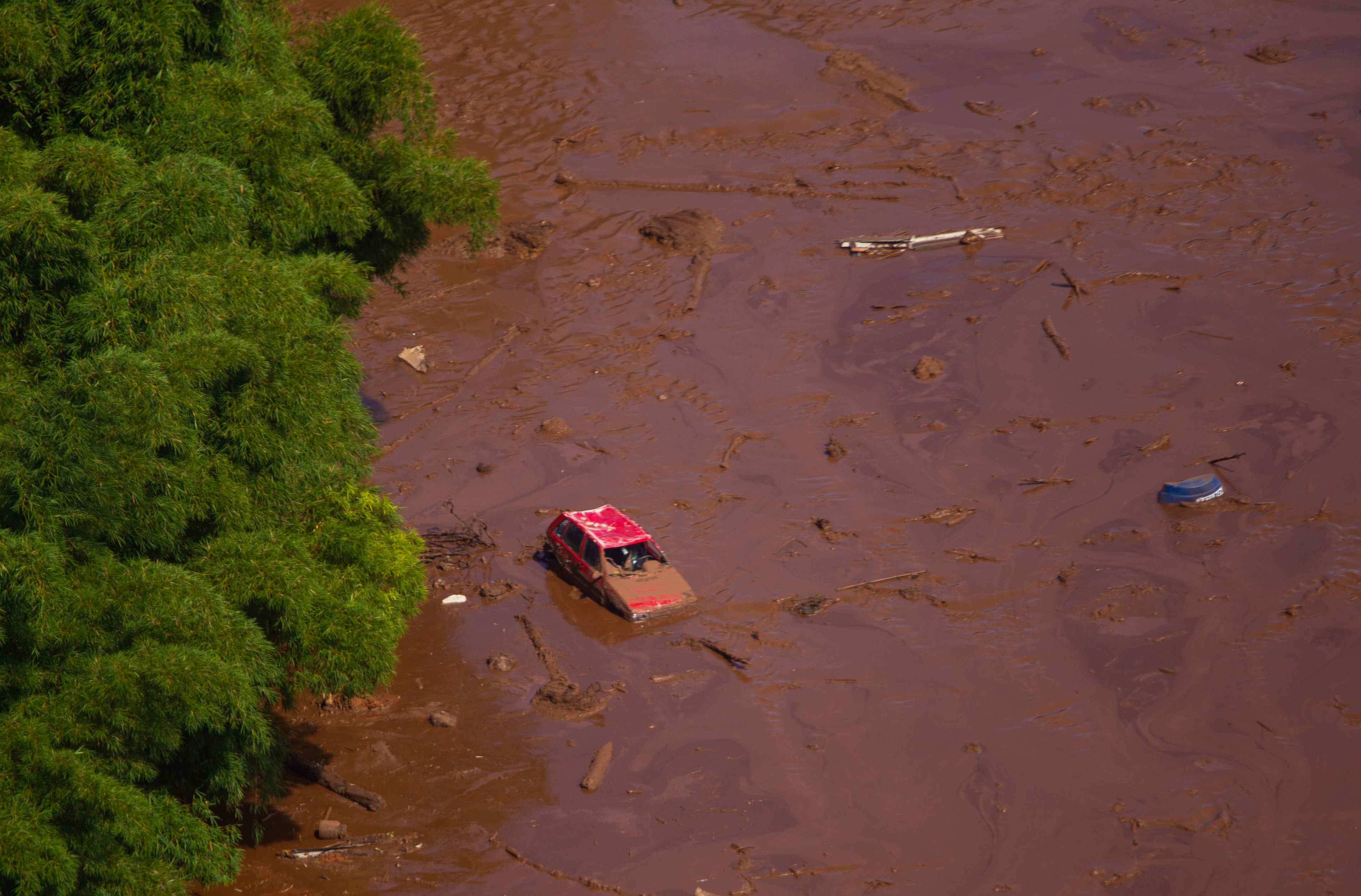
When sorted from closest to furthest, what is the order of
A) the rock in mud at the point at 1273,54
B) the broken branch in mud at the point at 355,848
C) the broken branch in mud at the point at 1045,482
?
the broken branch in mud at the point at 355,848 < the broken branch in mud at the point at 1045,482 < the rock in mud at the point at 1273,54

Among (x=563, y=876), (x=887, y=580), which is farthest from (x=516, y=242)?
(x=563, y=876)

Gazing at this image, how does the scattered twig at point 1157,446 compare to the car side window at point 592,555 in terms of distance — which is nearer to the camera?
the car side window at point 592,555

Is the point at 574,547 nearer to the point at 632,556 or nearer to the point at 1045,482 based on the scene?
the point at 632,556

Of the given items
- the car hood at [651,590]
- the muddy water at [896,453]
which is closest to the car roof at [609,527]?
the car hood at [651,590]

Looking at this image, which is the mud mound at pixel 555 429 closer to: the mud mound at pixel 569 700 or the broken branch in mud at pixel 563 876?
the mud mound at pixel 569 700

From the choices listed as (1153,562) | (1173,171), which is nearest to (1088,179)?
(1173,171)
